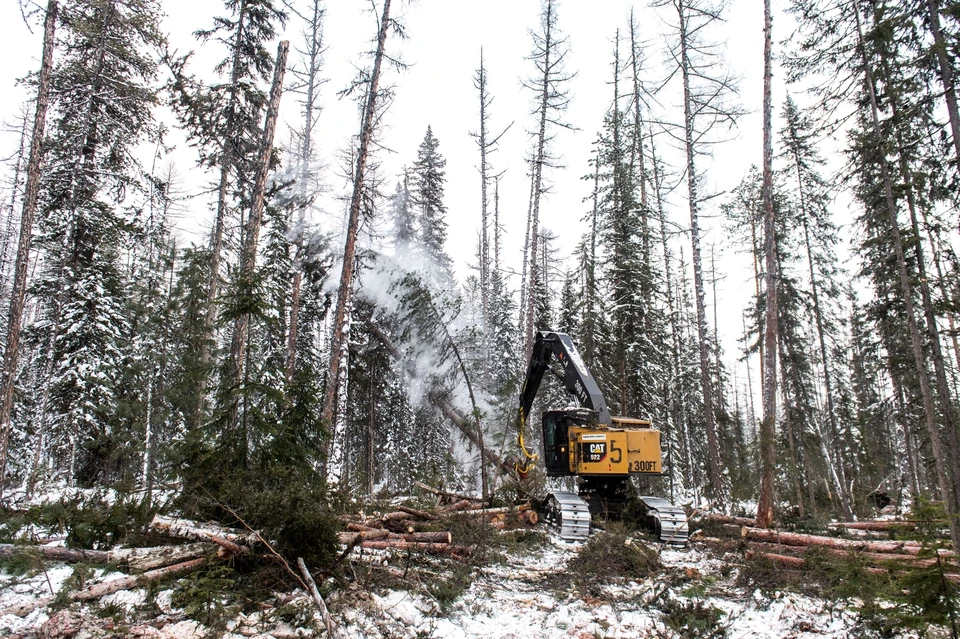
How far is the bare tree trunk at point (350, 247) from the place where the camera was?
41.0 feet

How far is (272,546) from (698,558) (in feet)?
22.7

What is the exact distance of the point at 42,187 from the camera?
54.4 ft

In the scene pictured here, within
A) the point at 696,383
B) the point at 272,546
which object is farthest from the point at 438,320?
the point at 696,383

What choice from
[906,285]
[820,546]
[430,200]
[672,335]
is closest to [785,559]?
[820,546]

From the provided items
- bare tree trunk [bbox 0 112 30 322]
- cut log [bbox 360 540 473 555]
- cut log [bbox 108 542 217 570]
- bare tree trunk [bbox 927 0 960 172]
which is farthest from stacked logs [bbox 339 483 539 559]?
bare tree trunk [bbox 0 112 30 322]

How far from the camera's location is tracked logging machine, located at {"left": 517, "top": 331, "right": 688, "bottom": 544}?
995 centimetres

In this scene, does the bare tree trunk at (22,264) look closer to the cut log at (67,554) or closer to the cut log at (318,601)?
the cut log at (67,554)

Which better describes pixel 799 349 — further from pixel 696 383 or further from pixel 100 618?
pixel 100 618

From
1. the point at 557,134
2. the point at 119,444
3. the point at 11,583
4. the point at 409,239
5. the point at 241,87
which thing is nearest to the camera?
the point at 11,583

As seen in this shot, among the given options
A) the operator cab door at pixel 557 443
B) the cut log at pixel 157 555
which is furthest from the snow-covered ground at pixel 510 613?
the operator cab door at pixel 557 443

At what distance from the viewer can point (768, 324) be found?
42.4 ft

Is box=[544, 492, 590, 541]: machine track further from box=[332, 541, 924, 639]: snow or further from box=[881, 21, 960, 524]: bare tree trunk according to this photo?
box=[881, 21, 960, 524]: bare tree trunk

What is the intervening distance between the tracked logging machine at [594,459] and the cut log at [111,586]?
20.7 ft

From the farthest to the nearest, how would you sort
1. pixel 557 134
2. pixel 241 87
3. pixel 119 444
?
pixel 557 134 < pixel 119 444 < pixel 241 87
